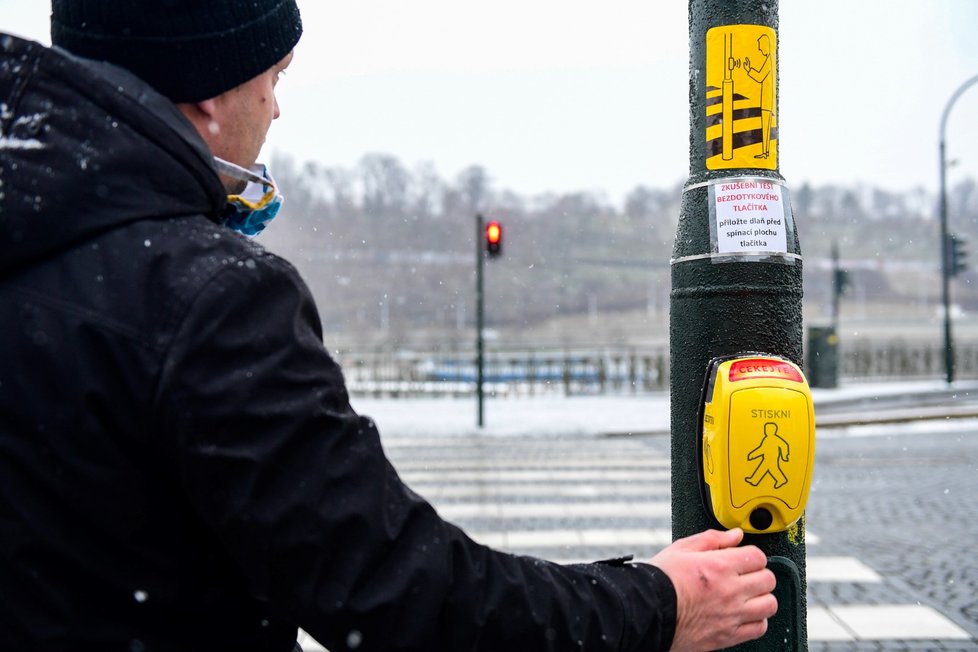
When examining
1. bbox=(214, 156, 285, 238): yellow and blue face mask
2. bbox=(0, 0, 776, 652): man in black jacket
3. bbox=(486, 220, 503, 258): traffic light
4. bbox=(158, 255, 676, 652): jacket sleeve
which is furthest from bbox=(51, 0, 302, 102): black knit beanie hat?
bbox=(486, 220, 503, 258): traffic light

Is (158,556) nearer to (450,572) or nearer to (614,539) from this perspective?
(450,572)

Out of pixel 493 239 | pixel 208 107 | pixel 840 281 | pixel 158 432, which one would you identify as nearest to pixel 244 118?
pixel 208 107

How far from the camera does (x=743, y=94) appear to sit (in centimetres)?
150

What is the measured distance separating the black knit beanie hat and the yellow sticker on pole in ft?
2.66

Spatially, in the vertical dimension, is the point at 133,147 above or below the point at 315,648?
above

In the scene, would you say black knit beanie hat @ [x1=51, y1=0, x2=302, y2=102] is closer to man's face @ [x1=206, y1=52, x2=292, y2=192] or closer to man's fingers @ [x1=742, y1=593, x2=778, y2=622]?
man's face @ [x1=206, y1=52, x2=292, y2=192]

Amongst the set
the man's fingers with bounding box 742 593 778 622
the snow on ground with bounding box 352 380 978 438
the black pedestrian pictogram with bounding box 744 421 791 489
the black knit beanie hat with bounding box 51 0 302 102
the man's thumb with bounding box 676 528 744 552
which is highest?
the black knit beanie hat with bounding box 51 0 302 102

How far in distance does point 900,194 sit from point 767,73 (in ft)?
370

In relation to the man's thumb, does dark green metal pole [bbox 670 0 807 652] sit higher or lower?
higher

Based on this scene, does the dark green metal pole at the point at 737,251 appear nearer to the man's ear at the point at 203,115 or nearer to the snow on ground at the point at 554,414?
the man's ear at the point at 203,115

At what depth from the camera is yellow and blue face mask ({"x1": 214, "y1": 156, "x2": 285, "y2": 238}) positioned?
4.35 ft

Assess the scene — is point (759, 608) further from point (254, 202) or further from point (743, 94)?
point (254, 202)

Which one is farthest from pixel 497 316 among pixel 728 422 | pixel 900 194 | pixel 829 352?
pixel 728 422

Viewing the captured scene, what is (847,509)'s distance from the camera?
7633 mm
